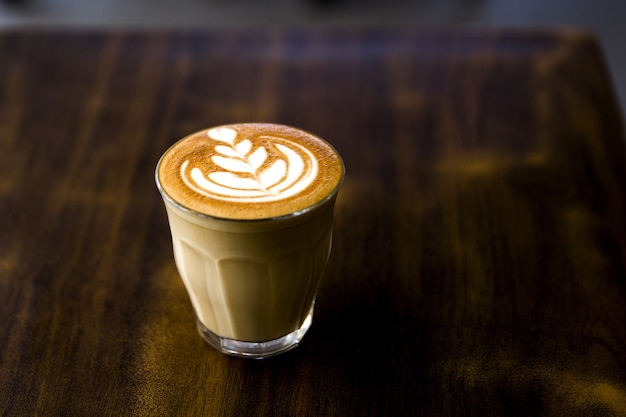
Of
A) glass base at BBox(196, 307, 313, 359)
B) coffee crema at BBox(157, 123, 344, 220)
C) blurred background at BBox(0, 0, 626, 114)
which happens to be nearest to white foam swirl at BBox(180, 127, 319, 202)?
coffee crema at BBox(157, 123, 344, 220)

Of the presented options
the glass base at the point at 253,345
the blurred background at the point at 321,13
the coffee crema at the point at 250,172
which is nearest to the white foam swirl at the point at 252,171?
the coffee crema at the point at 250,172

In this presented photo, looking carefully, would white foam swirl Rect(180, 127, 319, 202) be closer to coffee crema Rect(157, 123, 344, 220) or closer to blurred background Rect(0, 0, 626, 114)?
coffee crema Rect(157, 123, 344, 220)

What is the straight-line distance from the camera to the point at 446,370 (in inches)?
26.6

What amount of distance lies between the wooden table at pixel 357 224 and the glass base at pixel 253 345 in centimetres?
1

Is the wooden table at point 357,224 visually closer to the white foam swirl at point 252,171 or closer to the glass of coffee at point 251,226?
the glass of coffee at point 251,226

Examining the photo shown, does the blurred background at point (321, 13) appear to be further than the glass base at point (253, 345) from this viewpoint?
Yes

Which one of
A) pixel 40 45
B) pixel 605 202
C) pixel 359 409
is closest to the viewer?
pixel 359 409

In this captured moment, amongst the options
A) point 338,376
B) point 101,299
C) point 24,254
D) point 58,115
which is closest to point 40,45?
point 58,115

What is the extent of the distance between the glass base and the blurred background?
2.13 m

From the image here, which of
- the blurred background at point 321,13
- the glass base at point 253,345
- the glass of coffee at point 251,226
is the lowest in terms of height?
the blurred background at point 321,13

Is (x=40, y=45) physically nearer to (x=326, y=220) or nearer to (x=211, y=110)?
(x=211, y=110)

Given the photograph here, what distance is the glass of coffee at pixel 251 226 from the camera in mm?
599

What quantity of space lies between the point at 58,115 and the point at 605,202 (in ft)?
2.54

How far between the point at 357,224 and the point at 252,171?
0.25 meters
